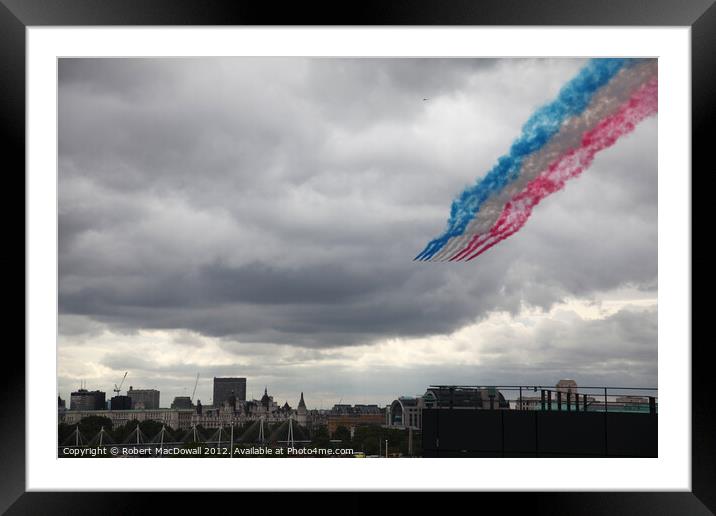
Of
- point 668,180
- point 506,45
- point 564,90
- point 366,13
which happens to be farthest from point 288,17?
point 564,90

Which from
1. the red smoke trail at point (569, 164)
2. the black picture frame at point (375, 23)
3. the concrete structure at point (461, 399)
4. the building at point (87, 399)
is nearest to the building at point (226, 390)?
the building at point (87, 399)

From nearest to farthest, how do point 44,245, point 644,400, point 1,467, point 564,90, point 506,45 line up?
point 1,467 → point 44,245 → point 506,45 → point 644,400 → point 564,90

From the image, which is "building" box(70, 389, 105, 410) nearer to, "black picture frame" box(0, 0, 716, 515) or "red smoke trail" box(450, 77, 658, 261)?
"red smoke trail" box(450, 77, 658, 261)

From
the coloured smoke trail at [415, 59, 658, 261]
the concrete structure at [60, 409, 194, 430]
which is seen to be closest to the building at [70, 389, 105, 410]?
the concrete structure at [60, 409, 194, 430]

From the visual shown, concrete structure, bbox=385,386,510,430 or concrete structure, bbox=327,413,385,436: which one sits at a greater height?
concrete structure, bbox=385,386,510,430

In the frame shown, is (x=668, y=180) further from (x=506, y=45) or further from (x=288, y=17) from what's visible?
(x=288, y=17)

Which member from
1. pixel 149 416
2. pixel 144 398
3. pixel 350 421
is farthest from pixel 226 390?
pixel 350 421
